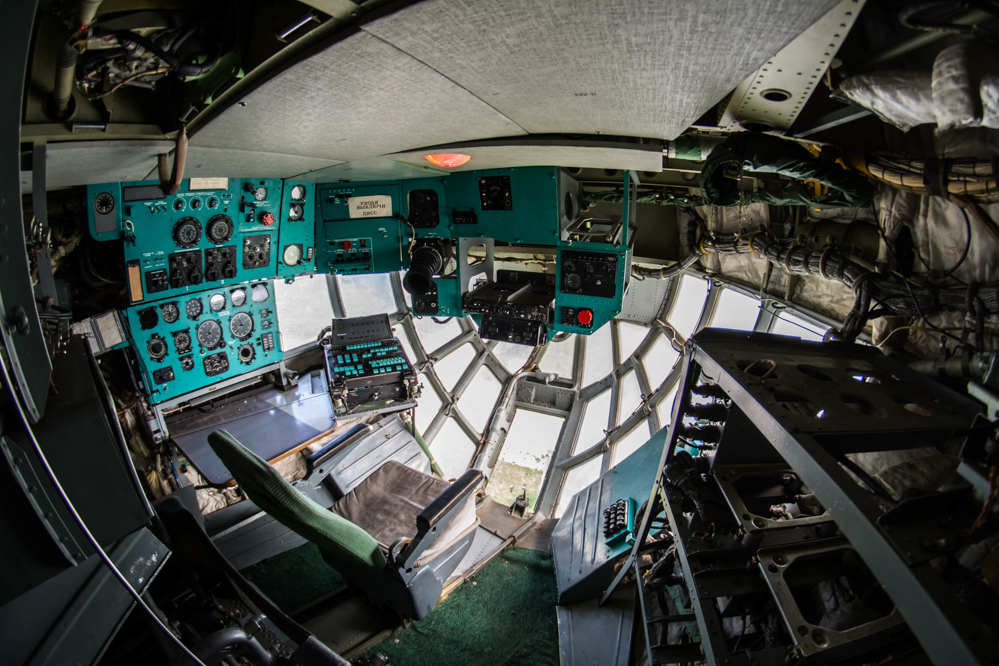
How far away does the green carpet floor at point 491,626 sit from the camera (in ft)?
10.4

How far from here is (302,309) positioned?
212 inches

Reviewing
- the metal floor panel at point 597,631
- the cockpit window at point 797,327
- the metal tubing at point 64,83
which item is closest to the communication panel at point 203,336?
the metal tubing at point 64,83

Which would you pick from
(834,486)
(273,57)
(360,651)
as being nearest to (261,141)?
(273,57)

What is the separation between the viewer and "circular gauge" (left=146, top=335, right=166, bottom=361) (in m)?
3.62

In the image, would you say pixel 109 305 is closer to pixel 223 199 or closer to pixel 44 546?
pixel 223 199

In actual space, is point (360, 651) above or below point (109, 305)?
below

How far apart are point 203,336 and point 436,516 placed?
101 inches

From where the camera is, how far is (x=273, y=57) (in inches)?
54.9

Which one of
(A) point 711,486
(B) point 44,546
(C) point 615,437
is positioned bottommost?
(C) point 615,437

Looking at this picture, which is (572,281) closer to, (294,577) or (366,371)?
(366,371)

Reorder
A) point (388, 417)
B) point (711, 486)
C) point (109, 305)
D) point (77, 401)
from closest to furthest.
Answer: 1. point (77, 401)
2. point (711, 486)
3. point (109, 305)
4. point (388, 417)

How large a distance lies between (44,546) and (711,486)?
2452 mm

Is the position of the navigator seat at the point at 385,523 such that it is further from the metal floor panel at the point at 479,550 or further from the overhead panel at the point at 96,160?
the overhead panel at the point at 96,160

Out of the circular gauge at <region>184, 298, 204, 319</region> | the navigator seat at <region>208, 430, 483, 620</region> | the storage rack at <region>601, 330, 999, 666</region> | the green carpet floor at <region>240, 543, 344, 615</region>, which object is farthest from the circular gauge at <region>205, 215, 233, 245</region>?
the storage rack at <region>601, 330, 999, 666</region>
